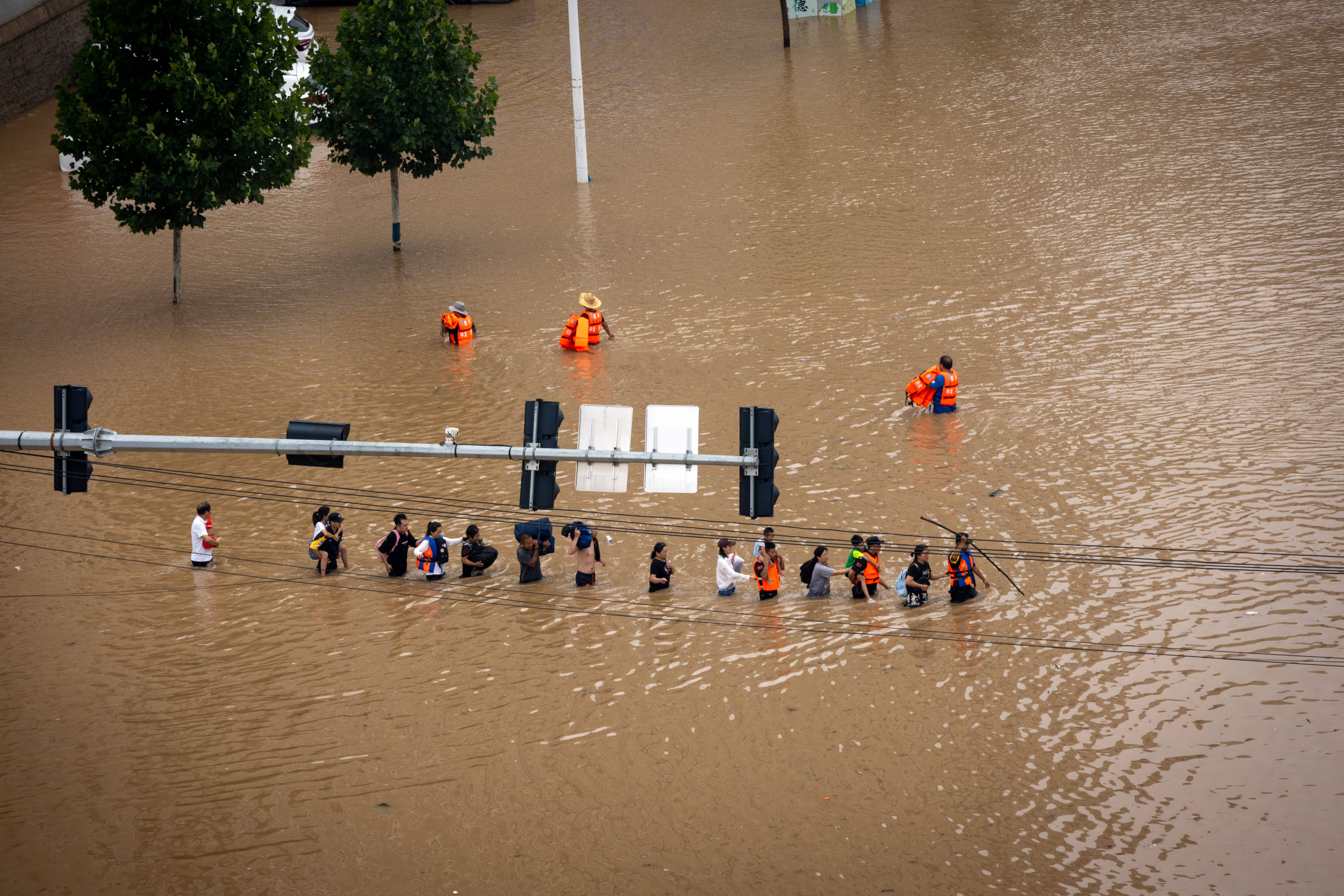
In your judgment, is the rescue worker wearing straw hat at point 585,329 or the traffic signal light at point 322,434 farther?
the rescue worker wearing straw hat at point 585,329

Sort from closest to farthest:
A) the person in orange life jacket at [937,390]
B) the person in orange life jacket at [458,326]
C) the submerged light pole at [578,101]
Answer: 1. the person in orange life jacket at [937,390]
2. the person in orange life jacket at [458,326]
3. the submerged light pole at [578,101]

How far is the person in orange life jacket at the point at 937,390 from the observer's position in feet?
56.6

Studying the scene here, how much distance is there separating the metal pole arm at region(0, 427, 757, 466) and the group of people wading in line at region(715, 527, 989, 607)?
5.02m

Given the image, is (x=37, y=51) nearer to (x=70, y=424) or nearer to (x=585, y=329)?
(x=585, y=329)

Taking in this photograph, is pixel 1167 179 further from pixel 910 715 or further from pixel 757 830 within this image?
pixel 757 830

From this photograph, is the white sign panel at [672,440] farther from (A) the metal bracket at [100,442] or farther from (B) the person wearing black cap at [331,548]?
(B) the person wearing black cap at [331,548]

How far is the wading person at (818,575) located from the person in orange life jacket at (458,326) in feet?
30.0

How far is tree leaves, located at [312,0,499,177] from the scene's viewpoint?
2309cm

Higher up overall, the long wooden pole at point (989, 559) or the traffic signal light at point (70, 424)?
the traffic signal light at point (70, 424)

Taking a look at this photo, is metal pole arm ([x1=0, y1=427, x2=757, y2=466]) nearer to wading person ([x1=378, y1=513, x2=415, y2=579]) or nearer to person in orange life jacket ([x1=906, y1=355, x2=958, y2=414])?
wading person ([x1=378, y1=513, x2=415, y2=579])

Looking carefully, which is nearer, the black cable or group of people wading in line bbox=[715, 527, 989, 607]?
the black cable

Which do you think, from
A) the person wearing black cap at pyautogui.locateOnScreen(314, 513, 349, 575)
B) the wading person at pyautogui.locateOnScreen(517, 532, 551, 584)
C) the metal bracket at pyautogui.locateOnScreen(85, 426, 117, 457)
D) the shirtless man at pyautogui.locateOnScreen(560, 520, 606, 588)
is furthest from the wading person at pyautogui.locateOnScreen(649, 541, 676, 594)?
the metal bracket at pyautogui.locateOnScreen(85, 426, 117, 457)

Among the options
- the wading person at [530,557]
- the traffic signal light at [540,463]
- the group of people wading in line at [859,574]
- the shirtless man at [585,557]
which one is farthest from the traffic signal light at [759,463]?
the wading person at [530,557]

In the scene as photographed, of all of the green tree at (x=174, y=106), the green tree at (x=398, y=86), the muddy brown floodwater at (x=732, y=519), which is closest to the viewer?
the muddy brown floodwater at (x=732, y=519)
